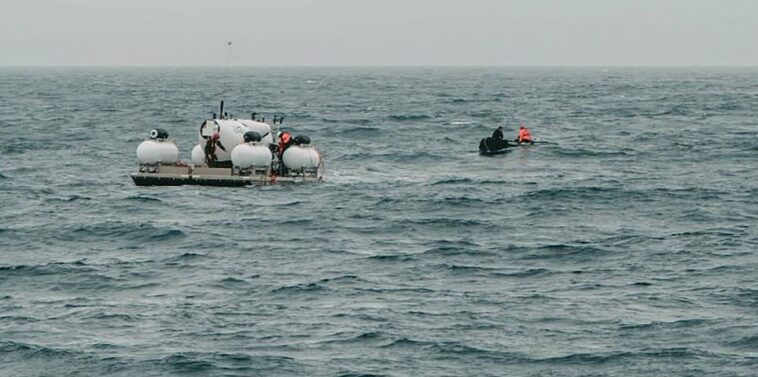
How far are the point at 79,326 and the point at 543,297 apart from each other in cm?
1183

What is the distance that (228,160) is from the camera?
185 feet

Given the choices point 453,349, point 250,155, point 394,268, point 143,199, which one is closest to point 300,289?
point 394,268

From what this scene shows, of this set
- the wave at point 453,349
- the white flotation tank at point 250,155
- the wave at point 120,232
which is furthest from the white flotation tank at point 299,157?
the wave at point 453,349

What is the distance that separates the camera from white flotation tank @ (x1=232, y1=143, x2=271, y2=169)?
53969 mm

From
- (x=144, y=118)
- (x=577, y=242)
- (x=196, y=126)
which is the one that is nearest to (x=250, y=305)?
(x=577, y=242)

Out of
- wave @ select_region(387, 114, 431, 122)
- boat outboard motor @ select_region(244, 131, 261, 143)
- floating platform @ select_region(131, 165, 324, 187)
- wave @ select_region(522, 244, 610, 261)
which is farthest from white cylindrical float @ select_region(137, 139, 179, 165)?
wave @ select_region(387, 114, 431, 122)

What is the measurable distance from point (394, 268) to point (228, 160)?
2145cm

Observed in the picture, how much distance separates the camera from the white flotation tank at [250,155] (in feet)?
177

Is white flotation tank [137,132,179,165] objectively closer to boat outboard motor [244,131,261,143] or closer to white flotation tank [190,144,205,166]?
white flotation tank [190,144,205,166]

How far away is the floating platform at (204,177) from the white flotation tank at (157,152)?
312 millimetres

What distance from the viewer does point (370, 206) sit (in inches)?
1991

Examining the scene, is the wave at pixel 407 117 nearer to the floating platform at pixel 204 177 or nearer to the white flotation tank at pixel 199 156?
the white flotation tank at pixel 199 156

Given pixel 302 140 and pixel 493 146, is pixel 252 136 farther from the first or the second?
pixel 493 146

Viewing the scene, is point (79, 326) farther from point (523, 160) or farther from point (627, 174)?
point (523, 160)
